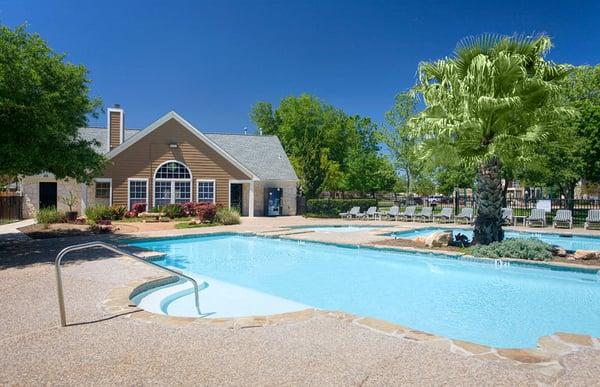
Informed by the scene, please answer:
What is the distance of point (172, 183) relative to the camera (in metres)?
26.0

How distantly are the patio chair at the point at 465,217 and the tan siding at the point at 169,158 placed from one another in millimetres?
13979

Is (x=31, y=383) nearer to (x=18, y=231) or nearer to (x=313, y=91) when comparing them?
(x=18, y=231)

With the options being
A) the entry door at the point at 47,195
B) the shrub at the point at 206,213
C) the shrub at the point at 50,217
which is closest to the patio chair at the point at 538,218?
the shrub at the point at 206,213

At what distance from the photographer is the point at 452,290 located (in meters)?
9.34

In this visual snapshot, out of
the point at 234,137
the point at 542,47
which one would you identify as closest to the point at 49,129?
the point at 542,47

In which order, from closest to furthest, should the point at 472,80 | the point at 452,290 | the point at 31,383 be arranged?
1. the point at 31,383
2. the point at 452,290
3. the point at 472,80

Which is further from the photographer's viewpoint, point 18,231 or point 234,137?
point 234,137

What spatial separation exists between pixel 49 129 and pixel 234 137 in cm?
2267

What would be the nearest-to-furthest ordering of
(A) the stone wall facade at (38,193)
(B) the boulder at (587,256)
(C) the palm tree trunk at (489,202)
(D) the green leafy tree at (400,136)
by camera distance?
1. (B) the boulder at (587,256)
2. (C) the palm tree trunk at (489,202)
3. (A) the stone wall facade at (38,193)
4. (D) the green leafy tree at (400,136)

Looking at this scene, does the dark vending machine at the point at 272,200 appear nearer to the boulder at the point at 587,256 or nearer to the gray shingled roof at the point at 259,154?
the gray shingled roof at the point at 259,154

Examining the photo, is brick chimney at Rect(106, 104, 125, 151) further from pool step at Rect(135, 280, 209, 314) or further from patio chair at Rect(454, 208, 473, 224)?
patio chair at Rect(454, 208, 473, 224)

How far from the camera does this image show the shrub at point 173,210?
24.1m

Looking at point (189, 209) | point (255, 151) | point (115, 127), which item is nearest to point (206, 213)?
point (189, 209)

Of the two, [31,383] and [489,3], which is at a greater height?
[489,3]
